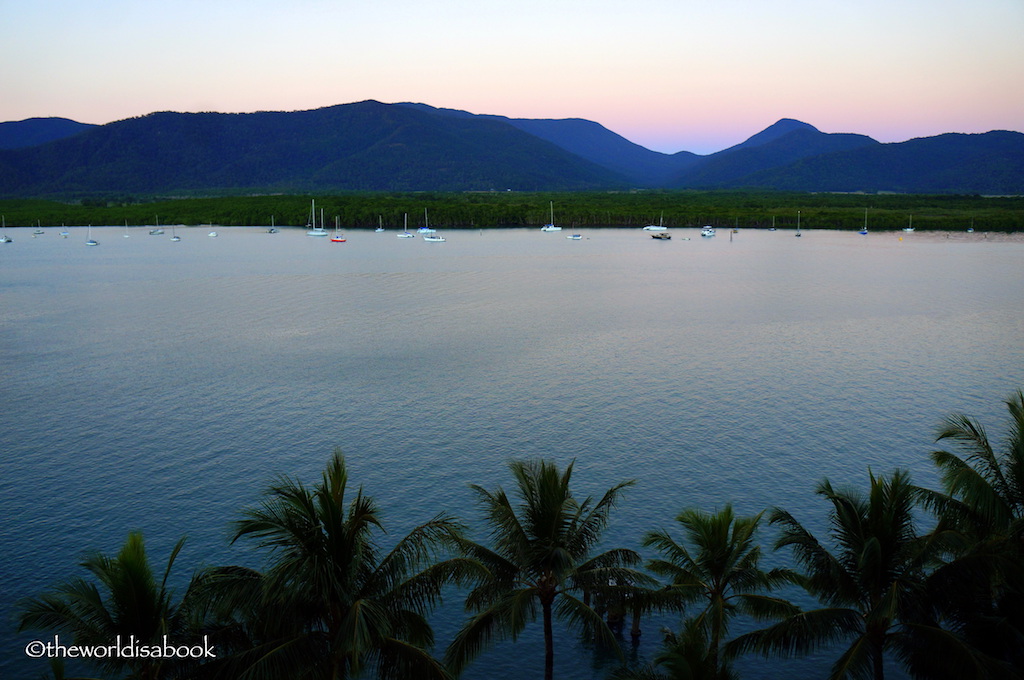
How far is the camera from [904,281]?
8469 cm

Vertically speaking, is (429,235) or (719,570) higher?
(429,235)

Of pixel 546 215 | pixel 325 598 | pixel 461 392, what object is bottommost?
pixel 461 392

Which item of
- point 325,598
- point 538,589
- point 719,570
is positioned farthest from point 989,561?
point 325,598

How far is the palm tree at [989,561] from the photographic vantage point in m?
13.3

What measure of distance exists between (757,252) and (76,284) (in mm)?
87403

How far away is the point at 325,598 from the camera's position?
11609mm

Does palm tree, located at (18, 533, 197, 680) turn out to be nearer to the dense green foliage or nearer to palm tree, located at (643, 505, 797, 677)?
palm tree, located at (643, 505, 797, 677)

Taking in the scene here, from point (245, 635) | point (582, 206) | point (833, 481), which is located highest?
point (582, 206)

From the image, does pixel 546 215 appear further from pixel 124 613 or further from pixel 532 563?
pixel 124 613

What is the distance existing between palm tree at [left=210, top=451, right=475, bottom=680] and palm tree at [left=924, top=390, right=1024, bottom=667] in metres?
8.51

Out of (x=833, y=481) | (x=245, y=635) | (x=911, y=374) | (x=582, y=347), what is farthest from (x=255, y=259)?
(x=245, y=635)

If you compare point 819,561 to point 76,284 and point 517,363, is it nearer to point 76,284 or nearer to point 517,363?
point 517,363

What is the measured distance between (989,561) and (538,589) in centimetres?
722

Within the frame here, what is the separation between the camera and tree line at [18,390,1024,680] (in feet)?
38.1
